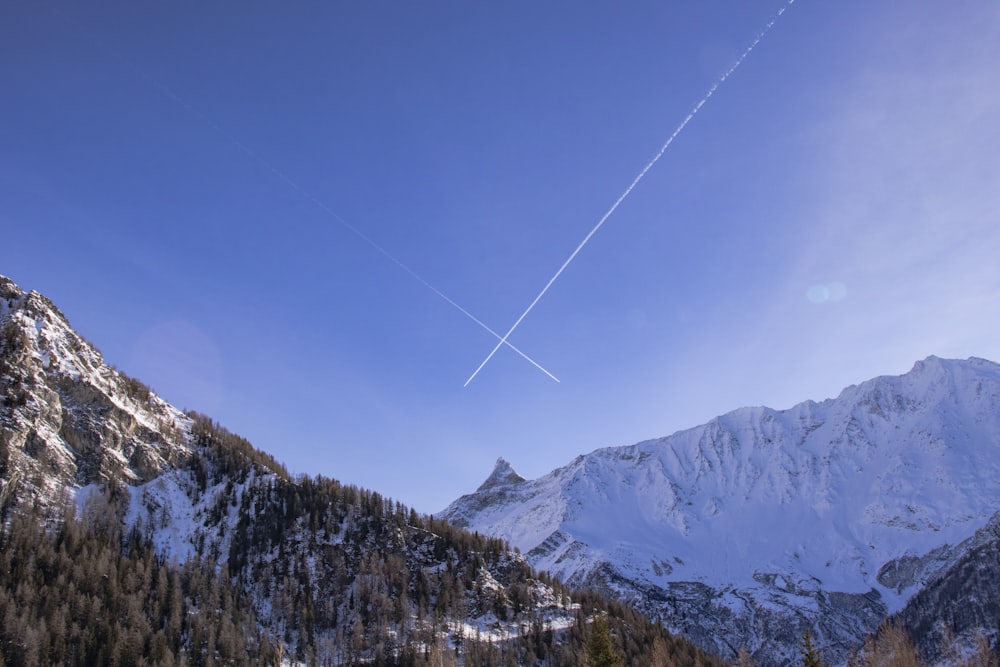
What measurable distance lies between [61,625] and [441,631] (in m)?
86.5

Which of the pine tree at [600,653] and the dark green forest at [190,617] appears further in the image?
the dark green forest at [190,617]

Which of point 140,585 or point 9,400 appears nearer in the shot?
point 140,585

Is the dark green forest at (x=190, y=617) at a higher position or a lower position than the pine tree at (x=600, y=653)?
higher

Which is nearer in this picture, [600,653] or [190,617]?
[600,653]

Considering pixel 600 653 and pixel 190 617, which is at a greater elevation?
pixel 190 617

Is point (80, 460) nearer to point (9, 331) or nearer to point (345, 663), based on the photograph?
point (9, 331)

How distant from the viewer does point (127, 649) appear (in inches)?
5472

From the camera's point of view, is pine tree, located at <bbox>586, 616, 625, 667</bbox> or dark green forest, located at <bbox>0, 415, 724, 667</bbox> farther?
dark green forest, located at <bbox>0, 415, 724, 667</bbox>

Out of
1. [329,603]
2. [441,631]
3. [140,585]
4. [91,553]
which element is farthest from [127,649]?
[441,631]

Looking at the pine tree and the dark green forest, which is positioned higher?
the dark green forest

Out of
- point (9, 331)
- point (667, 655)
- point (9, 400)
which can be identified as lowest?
point (667, 655)

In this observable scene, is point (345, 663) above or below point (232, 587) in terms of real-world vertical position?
below

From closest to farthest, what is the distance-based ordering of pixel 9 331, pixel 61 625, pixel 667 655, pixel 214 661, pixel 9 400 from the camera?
1. pixel 61 625
2. pixel 214 661
3. pixel 667 655
4. pixel 9 400
5. pixel 9 331

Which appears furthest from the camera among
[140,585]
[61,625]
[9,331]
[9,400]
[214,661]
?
[9,331]
